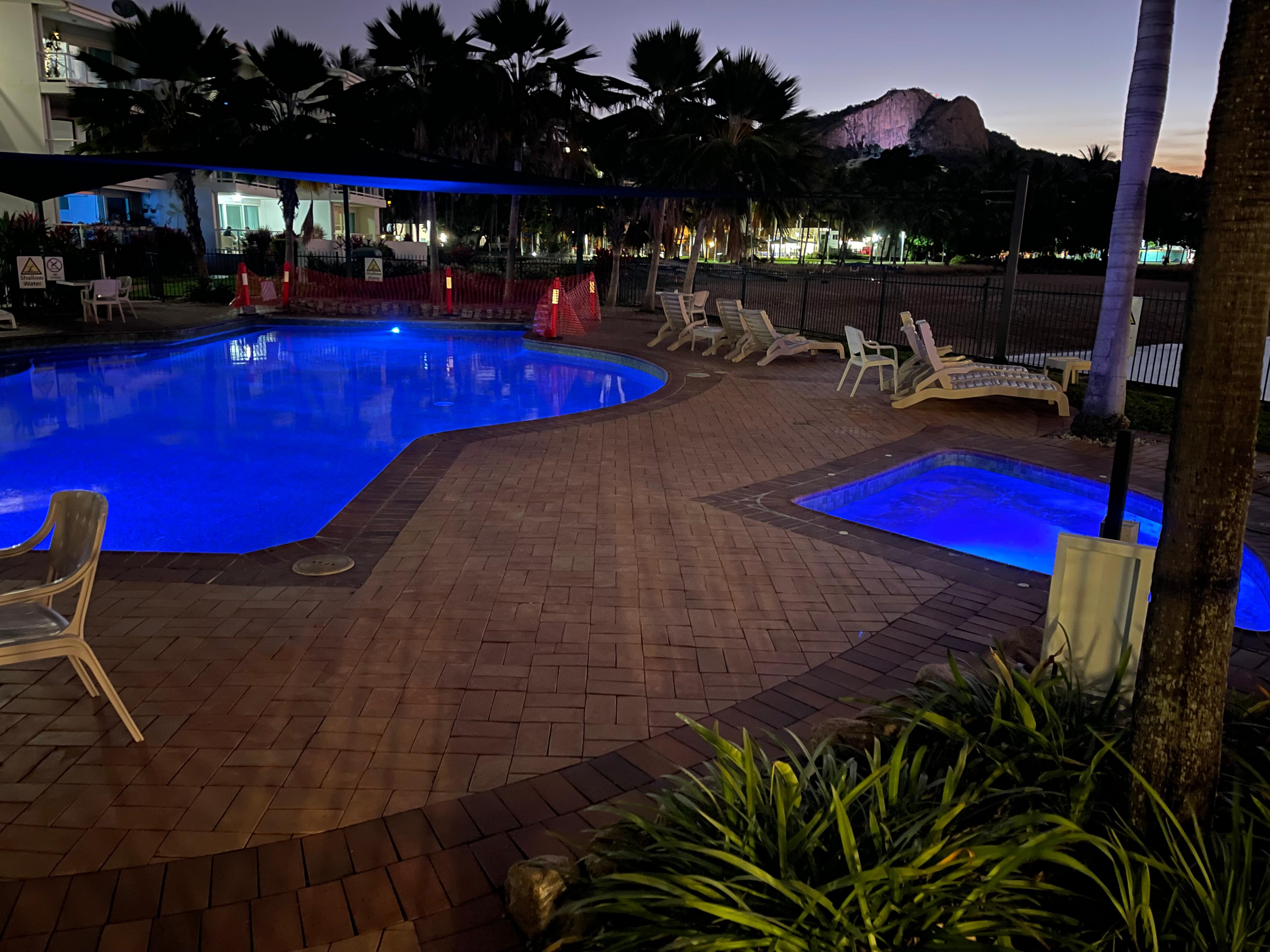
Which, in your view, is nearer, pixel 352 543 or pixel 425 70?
pixel 352 543

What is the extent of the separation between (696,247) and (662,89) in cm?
364

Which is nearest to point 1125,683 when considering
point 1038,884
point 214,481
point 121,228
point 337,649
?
point 1038,884

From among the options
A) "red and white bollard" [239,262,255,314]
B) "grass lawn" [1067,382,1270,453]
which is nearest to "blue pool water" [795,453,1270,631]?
"grass lawn" [1067,382,1270,453]

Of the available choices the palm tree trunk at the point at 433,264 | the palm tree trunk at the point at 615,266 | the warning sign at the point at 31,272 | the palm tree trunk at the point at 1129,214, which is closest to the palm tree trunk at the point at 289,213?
the palm tree trunk at the point at 433,264

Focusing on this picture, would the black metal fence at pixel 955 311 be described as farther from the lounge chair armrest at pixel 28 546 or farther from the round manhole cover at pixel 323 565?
the lounge chair armrest at pixel 28 546

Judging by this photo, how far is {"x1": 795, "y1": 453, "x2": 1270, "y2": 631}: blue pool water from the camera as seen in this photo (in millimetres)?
6621

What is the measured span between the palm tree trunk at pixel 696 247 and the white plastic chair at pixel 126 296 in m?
10.8

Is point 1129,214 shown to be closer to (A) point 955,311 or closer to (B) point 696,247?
(B) point 696,247

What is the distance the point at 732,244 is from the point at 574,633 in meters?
16.6

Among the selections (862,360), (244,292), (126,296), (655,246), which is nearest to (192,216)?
(126,296)

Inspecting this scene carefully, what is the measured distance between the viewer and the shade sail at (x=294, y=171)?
33.2 feet

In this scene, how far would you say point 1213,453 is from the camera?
1.98 m

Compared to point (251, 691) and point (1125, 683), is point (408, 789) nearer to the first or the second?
point (251, 691)

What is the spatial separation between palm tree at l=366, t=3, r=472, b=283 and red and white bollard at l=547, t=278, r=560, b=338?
480cm
